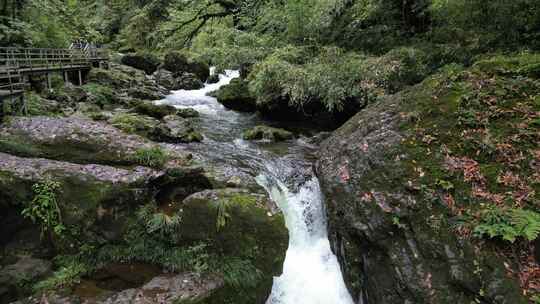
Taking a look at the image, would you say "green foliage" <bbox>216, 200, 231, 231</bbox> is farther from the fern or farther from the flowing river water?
the fern

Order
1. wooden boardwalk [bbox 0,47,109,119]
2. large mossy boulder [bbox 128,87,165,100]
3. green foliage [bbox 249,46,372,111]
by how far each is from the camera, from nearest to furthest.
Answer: green foliage [bbox 249,46,372,111], wooden boardwalk [bbox 0,47,109,119], large mossy boulder [bbox 128,87,165,100]

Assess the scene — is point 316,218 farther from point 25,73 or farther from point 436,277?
point 25,73

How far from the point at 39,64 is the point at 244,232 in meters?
16.1

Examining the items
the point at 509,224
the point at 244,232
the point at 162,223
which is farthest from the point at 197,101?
the point at 509,224

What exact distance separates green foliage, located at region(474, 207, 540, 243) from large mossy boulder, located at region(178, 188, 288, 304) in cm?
294

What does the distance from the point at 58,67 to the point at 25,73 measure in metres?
3.27

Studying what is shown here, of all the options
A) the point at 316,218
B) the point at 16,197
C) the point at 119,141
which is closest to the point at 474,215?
the point at 316,218

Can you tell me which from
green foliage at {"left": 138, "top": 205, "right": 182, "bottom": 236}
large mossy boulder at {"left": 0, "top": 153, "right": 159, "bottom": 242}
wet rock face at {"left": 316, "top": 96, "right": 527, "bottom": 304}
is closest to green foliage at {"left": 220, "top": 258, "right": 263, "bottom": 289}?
green foliage at {"left": 138, "top": 205, "right": 182, "bottom": 236}

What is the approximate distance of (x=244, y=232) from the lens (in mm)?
5750

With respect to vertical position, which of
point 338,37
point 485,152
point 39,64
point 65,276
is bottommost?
point 65,276

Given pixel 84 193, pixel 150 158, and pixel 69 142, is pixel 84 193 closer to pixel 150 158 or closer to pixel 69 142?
pixel 150 158

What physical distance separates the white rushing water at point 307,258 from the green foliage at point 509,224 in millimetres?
2612

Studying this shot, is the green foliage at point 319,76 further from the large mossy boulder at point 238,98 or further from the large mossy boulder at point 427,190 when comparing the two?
the large mossy boulder at point 238,98

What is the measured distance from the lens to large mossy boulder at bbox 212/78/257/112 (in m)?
16.6
